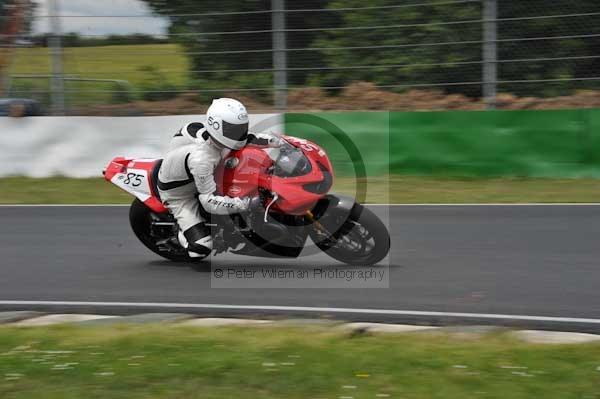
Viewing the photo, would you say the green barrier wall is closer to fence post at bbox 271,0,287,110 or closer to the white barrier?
fence post at bbox 271,0,287,110

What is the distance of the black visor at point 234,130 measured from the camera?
7.43m

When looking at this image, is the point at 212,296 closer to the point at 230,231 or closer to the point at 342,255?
the point at 230,231

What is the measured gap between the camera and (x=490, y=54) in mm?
13289

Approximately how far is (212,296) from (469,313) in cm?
210

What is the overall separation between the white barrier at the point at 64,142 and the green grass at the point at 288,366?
26.5 feet

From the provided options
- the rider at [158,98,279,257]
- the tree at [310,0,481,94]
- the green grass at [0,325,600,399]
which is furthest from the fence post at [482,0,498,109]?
the green grass at [0,325,600,399]

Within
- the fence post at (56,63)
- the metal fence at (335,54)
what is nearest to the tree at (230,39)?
the metal fence at (335,54)

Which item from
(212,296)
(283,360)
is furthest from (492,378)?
(212,296)

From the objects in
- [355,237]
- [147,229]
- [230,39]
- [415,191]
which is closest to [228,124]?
[355,237]

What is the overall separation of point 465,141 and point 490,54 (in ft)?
4.42

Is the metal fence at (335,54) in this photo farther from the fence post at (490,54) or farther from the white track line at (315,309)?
the white track line at (315,309)

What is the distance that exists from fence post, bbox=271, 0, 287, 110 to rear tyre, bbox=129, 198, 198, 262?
5.76 m

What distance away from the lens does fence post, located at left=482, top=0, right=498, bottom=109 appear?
13.3m

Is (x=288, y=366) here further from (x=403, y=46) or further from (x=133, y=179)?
(x=403, y=46)
